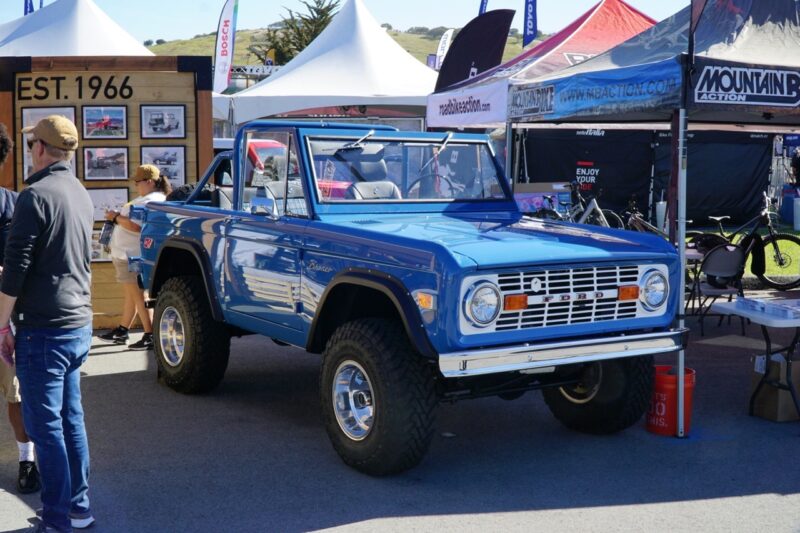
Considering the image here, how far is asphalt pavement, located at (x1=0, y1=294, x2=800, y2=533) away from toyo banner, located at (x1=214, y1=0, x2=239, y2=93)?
2320cm

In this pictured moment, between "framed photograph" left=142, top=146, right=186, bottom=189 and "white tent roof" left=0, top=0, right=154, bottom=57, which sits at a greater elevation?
"white tent roof" left=0, top=0, right=154, bottom=57

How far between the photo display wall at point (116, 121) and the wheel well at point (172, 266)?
2499mm

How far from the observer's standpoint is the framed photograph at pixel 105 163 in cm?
1000

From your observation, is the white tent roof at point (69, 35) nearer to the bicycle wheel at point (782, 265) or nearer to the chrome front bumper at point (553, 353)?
the bicycle wheel at point (782, 265)

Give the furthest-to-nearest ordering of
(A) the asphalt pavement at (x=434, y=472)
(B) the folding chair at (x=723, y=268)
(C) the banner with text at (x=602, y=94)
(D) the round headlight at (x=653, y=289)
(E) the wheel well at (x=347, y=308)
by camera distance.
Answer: (B) the folding chair at (x=723, y=268), (C) the banner with text at (x=602, y=94), (E) the wheel well at (x=347, y=308), (D) the round headlight at (x=653, y=289), (A) the asphalt pavement at (x=434, y=472)

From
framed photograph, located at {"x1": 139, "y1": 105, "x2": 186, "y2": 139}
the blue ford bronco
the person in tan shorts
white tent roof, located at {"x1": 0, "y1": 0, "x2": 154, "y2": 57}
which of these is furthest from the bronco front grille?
white tent roof, located at {"x1": 0, "y1": 0, "x2": 154, "y2": 57}

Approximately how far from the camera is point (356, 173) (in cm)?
648

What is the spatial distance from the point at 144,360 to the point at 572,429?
3965 mm

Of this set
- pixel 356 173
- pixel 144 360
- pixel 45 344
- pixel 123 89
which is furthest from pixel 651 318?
pixel 123 89

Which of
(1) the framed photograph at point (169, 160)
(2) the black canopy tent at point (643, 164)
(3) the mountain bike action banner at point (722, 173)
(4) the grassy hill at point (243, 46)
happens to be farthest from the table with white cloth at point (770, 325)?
(4) the grassy hill at point (243, 46)

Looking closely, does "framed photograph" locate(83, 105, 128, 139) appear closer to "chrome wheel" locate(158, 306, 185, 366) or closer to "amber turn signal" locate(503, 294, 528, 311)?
"chrome wheel" locate(158, 306, 185, 366)

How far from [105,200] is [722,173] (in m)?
15.3

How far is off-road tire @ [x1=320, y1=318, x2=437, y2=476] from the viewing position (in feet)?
17.0

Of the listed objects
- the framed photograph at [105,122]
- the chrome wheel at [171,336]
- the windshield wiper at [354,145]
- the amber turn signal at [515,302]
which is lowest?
the chrome wheel at [171,336]
